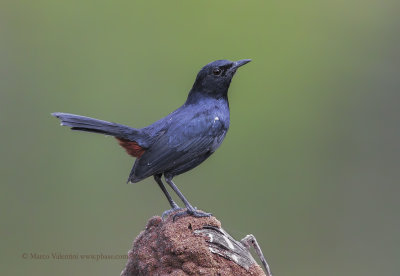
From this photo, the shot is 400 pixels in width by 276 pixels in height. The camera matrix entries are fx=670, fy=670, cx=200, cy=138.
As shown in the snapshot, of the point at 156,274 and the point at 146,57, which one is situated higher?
the point at 146,57

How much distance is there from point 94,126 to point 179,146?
0.62m

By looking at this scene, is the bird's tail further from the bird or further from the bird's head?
the bird's head

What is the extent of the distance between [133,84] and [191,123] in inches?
185

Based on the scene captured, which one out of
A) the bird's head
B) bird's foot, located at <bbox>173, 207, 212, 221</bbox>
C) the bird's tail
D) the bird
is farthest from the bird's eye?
bird's foot, located at <bbox>173, 207, 212, 221</bbox>

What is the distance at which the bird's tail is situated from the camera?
4.63 meters

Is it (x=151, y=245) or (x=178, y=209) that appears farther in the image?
(x=178, y=209)

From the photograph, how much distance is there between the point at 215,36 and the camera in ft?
32.8

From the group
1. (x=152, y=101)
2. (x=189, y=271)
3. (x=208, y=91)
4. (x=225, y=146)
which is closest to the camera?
(x=189, y=271)

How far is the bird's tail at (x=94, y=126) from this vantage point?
4629mm

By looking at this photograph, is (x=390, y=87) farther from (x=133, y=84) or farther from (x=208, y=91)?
(x=208, y=91)

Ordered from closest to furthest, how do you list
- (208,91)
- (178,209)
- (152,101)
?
(178,209), (208,91), (152,101)

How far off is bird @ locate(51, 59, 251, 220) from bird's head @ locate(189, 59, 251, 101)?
0.31 ft

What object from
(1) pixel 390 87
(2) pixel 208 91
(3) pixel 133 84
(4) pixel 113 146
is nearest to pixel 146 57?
(3) pixel 133 84

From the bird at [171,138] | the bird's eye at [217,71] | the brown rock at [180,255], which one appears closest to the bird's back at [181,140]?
the bird at [171,138]
